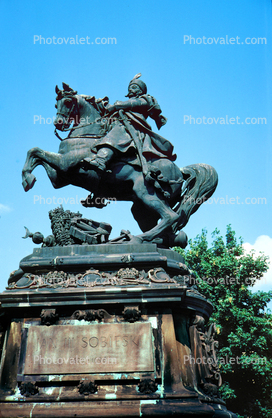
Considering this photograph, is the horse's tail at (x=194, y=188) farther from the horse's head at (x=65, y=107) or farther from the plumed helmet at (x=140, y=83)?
the horse's head at (x=65, y=107)

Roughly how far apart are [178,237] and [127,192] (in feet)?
4.54

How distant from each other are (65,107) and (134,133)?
172cm

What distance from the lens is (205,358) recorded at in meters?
8.05

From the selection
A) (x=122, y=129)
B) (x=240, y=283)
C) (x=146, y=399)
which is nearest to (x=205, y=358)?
(x=146, y=399)

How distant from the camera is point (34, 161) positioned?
939 centimetres

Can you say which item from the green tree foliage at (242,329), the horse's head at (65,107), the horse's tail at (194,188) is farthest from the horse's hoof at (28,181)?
the green tree foliage at (242,329)

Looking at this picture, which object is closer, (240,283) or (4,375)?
(4,375)

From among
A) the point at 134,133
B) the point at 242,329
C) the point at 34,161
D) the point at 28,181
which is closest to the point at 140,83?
the point at 134,133

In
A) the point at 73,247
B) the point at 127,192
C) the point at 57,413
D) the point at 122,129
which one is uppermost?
the point at 122,129

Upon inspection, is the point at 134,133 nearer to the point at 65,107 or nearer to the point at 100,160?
the point at 100,160

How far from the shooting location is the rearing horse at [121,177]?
29.3ft

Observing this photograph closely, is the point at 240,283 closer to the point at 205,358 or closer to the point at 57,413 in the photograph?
the point at 205,358

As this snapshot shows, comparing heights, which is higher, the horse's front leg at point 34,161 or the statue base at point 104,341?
the horse's front leg at point 34,161

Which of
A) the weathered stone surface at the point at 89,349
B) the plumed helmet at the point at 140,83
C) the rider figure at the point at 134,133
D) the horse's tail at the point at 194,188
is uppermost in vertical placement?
the plumed helmet at the point at 140,83
